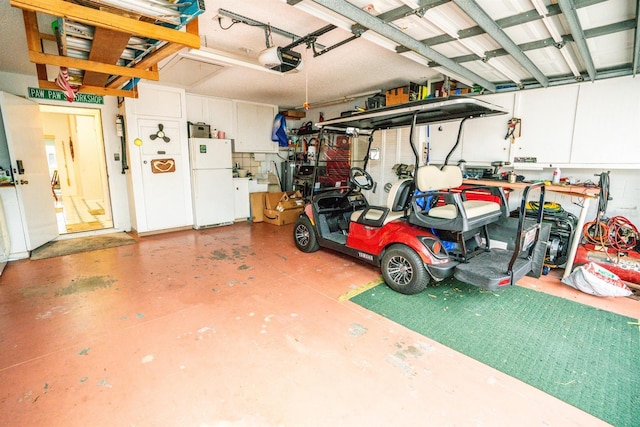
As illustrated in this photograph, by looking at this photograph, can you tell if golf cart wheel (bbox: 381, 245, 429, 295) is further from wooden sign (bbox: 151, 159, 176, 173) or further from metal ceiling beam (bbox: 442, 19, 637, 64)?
wooden sign (bbox: 151, 159, 176, 173)

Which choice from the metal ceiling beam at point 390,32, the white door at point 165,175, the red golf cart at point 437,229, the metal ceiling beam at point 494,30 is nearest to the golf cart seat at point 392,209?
the red golf cart at point 437,229

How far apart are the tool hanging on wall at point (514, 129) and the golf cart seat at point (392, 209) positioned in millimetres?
2143

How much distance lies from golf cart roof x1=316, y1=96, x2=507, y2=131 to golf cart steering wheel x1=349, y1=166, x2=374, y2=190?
0.60m

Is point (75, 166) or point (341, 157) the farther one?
point (75, 166)

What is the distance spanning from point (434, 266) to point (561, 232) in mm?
1886

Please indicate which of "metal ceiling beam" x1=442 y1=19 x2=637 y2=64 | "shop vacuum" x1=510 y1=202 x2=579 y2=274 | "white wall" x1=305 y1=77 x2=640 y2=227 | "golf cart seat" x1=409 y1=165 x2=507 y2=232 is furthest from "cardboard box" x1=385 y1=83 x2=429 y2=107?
"shop vacuum" x1=510 y1=202 x2=579 y2=274

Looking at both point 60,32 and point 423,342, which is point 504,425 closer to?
point 423,342

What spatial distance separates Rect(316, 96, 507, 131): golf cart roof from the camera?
2535 millimetres

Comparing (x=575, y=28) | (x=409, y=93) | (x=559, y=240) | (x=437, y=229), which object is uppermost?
(x=409, y=93)

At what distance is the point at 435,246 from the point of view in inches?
109

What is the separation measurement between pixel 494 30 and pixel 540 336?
2.50 m

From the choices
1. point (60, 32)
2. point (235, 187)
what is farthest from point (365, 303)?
point (235, 187)

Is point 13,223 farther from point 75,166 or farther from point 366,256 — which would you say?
point 75,166

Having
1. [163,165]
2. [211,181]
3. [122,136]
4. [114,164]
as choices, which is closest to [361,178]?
[211,181]
